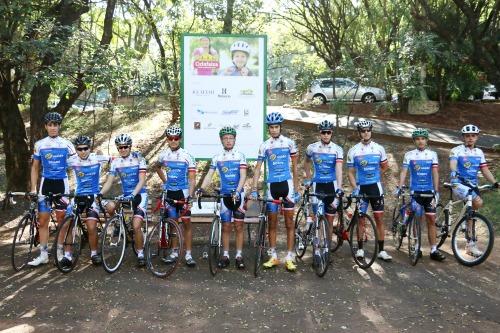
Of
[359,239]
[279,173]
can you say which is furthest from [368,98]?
[279,173]

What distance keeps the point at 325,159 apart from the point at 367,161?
60 cm

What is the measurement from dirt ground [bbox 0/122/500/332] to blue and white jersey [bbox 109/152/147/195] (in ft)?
3.61

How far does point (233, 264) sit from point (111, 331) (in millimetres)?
2557

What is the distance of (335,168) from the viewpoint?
7.36 meters

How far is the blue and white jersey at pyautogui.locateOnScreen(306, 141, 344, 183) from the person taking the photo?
733 centimetres

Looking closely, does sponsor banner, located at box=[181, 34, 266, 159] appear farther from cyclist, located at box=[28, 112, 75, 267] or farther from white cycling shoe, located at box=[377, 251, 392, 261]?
white cycling shoe, located at box=[377, 251, 392, 261]

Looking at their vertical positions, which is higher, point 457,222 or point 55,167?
point 55,167

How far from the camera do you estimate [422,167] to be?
24.3ft

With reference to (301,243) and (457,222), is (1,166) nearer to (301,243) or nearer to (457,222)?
(301,243)

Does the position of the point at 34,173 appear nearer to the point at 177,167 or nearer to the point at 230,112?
the point at 177,167

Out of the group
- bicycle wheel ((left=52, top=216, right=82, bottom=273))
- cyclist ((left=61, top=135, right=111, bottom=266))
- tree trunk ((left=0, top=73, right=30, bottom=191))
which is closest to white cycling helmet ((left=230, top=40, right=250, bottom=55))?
cyclist ((left=61, top=135, right=111, bottom=266))

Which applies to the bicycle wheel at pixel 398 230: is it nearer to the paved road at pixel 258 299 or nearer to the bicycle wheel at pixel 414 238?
the bicycle wheel at pixel 414 238

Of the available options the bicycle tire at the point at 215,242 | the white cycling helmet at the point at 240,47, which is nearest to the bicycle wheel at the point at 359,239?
the bicycle tire at the point at 215,242

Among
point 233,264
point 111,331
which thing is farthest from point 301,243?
point 111,331
